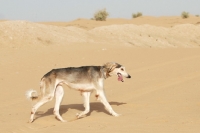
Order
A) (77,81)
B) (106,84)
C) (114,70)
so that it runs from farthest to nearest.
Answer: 1. (106,84)
2. (114,70)
3. (77,81)

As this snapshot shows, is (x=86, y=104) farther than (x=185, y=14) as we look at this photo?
No

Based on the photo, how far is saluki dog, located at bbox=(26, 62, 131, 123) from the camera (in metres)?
9.80

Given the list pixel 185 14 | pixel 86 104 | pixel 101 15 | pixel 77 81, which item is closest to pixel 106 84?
pixel 86 104

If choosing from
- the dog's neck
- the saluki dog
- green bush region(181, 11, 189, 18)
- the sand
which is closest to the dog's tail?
the saluki dog

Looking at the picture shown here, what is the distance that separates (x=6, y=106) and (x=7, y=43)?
15100 mm

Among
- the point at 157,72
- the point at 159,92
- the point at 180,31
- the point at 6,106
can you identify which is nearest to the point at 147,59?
the point at 157,72

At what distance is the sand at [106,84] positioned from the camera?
28.9ft

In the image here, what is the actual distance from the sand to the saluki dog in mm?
400

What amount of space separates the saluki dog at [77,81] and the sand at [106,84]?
1.31 ft

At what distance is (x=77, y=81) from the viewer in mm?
9922

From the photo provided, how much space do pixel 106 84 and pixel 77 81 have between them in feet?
19.7

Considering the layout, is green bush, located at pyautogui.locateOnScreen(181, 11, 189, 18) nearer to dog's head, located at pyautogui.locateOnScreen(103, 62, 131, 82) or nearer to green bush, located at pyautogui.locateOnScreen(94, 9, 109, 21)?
green bush, located at pyautogui.locateOnScreen(94, 9, 109, 21)

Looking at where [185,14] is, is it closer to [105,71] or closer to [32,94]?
[105,71]

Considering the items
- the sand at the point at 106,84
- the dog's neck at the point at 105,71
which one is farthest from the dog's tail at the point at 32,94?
the dog's neck at the point at 105,71
